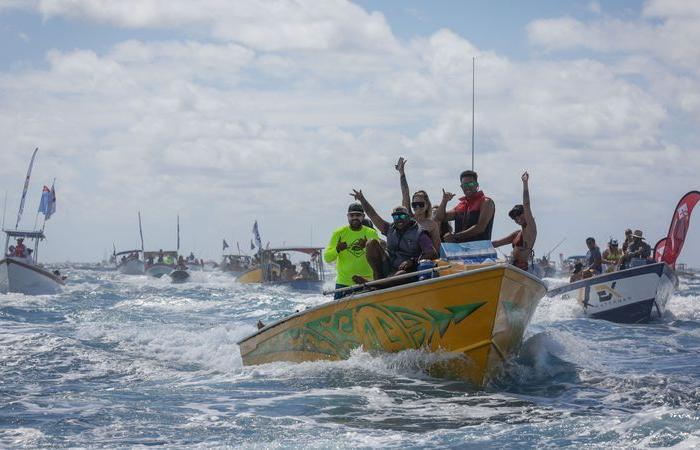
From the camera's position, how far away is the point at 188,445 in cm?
719

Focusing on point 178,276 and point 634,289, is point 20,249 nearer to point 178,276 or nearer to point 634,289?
point 178,276

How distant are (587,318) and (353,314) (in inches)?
434

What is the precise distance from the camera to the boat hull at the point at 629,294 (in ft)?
63.9

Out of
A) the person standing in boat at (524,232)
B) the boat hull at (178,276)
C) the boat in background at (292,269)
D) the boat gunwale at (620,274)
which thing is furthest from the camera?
the boat hull at (178,276)

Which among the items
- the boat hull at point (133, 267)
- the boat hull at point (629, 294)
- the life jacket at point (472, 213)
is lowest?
the boat hull at point (629, 294)

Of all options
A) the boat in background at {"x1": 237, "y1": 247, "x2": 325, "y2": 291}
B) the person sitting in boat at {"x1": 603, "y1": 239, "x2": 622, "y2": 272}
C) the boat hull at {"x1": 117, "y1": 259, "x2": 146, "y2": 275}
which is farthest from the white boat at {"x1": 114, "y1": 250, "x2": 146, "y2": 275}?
the person sitting in boat at {"x1": 603, "y1": 239, "x2": 622, "y2": 272}

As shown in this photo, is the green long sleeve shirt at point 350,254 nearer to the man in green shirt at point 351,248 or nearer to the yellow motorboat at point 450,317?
the man in green shirt at point 351,248

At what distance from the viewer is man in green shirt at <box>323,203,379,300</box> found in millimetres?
10961

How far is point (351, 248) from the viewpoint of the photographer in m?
11.1

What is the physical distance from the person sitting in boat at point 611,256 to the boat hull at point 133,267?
166ft

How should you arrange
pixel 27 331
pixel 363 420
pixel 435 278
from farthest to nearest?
pixel 27 331, pixel 435 278, pixel 363 420

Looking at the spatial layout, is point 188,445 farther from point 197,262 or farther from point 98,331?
point 197,262

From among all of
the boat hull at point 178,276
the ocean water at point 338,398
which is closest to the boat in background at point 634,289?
the ocean water at point 338,398

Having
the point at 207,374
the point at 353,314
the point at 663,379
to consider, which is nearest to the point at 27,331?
the point at 207,374
